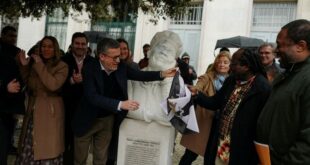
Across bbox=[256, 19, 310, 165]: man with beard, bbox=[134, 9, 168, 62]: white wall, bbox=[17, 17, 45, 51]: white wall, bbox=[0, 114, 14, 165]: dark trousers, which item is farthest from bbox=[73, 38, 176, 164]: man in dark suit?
bbox=[17, 17, 45, 51]: white wall

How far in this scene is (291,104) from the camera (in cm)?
236

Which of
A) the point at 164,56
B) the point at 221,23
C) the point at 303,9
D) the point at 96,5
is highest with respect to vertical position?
the point at 303,9

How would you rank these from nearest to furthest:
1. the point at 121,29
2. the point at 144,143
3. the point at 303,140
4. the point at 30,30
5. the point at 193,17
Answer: the point at 303,140 < the point at 144,143 < the point at 193,17 < the point at 121,29 < the point at 30,30

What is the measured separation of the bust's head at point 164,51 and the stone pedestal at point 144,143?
1.88 ft

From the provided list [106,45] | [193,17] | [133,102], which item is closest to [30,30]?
[193,17]

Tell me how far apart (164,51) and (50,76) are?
119 cm

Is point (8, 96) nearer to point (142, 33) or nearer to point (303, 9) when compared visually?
point (303, 9)

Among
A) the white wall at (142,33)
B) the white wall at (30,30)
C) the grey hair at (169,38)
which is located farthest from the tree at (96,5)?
the white wall at (30,30)

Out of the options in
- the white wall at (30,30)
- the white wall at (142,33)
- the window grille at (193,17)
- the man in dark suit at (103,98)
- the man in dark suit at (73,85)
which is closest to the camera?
the man in dark suit at (103,98)

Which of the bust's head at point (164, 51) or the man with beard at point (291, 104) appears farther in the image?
the bust's head at point (164, 51)

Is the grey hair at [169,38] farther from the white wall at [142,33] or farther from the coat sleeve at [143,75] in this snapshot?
the white wall at [142,33]

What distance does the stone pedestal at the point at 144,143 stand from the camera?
394 centimetres

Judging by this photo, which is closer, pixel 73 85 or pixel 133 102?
pixel 133 102

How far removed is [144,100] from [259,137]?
59.2 inches
